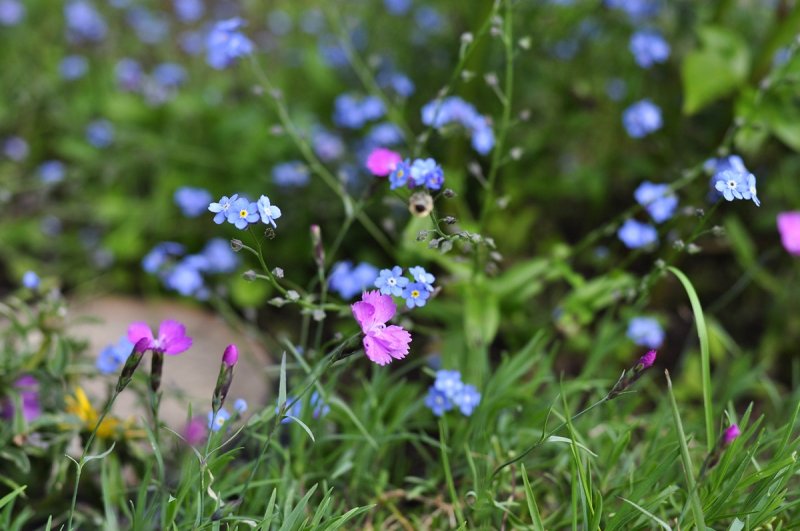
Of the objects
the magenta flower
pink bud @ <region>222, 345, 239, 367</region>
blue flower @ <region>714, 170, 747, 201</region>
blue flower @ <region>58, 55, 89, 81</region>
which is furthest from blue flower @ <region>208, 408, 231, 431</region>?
blue flower @ <region>58, 55, 89, 81</region>

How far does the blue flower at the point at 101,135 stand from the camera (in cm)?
365

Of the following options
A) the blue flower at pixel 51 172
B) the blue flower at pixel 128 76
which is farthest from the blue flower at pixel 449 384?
the blue flower at pixel 128 76

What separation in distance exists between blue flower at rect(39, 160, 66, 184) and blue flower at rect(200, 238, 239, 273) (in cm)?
80

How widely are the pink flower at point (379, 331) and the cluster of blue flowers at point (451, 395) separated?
56cm

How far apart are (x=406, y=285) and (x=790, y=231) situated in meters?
1.40

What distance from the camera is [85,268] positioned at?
3.54 m

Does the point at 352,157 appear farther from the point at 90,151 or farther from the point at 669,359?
the point at 669,359

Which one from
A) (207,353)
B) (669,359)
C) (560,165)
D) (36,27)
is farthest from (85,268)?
(669,359)

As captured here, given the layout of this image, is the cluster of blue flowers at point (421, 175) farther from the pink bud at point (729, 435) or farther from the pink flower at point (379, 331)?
the pink bud at point (729, 435)

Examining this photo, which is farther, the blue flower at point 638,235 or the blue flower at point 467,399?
the blue flower at point 638,235

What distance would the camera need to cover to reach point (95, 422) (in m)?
2.24

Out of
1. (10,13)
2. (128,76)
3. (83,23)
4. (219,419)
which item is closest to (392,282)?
(219,419)

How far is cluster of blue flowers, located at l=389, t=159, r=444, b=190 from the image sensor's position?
196cm

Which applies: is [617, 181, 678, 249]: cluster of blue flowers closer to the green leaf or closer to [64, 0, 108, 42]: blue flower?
the green leaf
